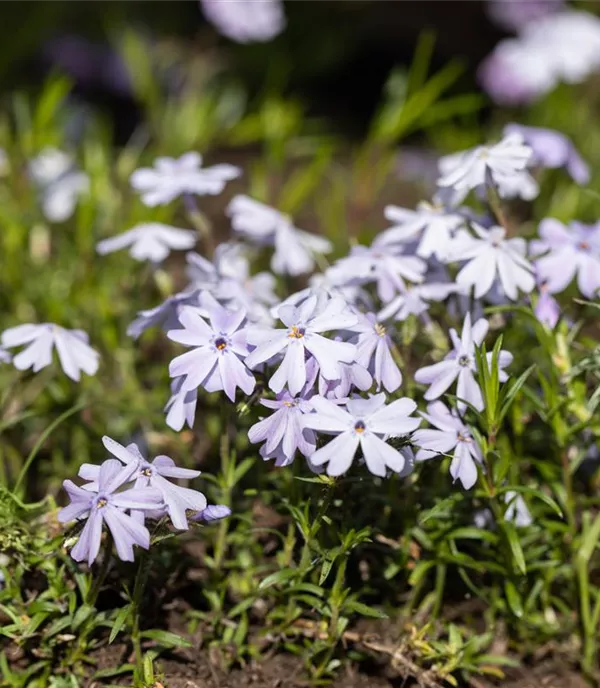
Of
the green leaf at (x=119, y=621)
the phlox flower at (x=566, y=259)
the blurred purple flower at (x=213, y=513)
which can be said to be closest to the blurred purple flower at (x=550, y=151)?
the phlox flower at (x=566, y=259)

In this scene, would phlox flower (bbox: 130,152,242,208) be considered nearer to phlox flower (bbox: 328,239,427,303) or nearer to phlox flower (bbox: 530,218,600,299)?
phlox flower (bbox: 328,239,427,303)

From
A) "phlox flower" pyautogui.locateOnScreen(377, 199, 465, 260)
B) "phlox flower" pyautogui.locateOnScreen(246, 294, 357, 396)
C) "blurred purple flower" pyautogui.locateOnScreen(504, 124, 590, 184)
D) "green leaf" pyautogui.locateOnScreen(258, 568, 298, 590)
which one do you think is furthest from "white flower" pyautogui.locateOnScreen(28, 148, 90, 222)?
"green leaf" pyautogui.locateOnScreen(258, 568, 298, 590)

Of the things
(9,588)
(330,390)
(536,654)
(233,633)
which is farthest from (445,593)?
(9,588)

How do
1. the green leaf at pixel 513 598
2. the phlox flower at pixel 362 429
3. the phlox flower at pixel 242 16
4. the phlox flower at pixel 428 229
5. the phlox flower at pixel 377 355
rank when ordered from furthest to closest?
1. the phlox flower at pixel 242 16
2. the phlox flower at pixel 428 229
3. the green leaf at pixel 513 598
4. the phlox flower at pixel 377 355
5. the phlox flower at pixel 362 429

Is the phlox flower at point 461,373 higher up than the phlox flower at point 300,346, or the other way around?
the phlox flower at point 300,346

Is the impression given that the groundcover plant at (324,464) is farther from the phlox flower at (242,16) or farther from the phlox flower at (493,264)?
the phlox flower at (242,16)

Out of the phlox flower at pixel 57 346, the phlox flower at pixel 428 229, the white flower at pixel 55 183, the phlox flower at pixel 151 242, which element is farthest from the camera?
the white flower at pixel 55 183

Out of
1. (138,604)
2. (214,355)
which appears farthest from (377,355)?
(138,604)

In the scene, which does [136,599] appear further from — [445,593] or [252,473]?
[445,593]
